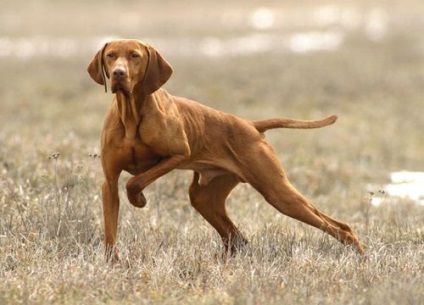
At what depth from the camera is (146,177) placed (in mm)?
6914

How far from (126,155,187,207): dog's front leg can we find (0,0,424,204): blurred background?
2.75 m

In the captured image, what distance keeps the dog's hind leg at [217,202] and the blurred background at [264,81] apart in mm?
2014

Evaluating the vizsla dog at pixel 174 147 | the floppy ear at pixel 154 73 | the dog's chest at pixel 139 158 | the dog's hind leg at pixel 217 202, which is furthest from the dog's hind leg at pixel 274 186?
the floppy ear at pixel 154 73

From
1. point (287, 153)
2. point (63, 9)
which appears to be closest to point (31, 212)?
point (287, 153)

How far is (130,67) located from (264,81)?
14.9 meters

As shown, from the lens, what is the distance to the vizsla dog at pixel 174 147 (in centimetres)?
686

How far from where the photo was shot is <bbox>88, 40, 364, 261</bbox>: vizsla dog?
6.86 metres

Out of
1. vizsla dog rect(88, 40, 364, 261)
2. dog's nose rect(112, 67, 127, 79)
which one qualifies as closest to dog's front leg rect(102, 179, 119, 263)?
vizsla dog rect(88, 40, 364, 261)

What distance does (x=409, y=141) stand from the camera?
15.9 m

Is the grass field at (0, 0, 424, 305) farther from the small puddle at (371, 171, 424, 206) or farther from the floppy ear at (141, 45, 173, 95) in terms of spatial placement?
the floppy ear at (141, 45, 173, 95)

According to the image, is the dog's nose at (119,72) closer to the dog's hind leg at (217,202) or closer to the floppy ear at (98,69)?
the floppy ear at (98,69)

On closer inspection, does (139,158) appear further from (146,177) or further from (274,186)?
(274,186)

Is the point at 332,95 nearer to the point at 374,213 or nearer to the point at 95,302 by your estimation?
the point at 374,213

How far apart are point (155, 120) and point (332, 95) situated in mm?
13701
